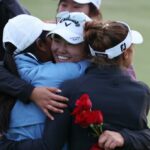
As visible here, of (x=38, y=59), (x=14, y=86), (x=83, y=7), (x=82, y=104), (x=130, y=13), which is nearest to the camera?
(x=82, y=104)

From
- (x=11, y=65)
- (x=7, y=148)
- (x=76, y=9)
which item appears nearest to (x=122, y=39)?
(x=11, y=65)

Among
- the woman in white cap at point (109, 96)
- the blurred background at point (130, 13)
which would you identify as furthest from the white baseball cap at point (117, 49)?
the blurred background at point (130, 13)

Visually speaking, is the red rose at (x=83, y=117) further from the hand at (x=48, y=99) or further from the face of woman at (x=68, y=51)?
the face of woman at (x=68, y=51)

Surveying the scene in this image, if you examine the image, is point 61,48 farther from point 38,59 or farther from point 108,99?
point 108,99

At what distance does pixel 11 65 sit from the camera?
5.66 ft

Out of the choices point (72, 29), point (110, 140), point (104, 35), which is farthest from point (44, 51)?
point (110, 140)

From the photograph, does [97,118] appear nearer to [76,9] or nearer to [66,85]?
[66,85]

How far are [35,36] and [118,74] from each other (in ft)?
1.02

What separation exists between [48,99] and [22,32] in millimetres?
258

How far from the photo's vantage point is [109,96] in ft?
5.42

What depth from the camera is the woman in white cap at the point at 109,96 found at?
163 cm

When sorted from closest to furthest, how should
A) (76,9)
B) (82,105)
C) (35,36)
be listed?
1. (82,105)
2. (35,36)
3. (76,9)

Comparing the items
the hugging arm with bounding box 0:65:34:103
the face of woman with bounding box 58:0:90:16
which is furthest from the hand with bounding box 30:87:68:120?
the face of woman with bounding box 58:0:90:16

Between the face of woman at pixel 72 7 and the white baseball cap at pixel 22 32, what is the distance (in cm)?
52
